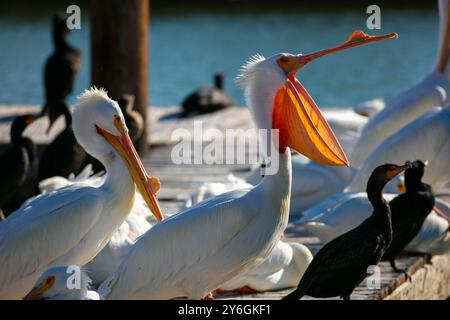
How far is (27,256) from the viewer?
510cm

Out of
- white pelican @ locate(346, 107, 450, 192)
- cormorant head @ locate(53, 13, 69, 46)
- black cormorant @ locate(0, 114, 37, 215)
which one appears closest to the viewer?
white pelican @ locate(346, 107, 450, 192)

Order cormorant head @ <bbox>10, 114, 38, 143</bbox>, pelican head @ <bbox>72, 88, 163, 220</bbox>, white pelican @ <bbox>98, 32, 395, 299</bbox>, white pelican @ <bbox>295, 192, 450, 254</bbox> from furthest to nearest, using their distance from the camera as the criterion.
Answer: cormorant head @ <bbox>10, 114, 38, 143</bbox> < white pelican @ <bbox>295, 192, 450, 254</bbox> < pelican head @ <bbox>72, 88, 163, 220</bbox> < white pelican @ <bbox>98, 32, 395, 299</bbox>

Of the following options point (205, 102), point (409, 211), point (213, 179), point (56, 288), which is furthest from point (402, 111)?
point (205, 102)

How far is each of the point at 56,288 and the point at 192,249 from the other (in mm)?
697

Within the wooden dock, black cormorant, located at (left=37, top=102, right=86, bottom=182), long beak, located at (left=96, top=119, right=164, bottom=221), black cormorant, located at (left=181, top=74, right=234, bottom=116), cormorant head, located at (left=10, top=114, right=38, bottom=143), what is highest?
long beak, located at (left=96, top=119, right=164, bottom=221)

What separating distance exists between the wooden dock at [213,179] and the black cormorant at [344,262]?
1.37 feet

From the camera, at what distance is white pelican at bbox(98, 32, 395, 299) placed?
478cm

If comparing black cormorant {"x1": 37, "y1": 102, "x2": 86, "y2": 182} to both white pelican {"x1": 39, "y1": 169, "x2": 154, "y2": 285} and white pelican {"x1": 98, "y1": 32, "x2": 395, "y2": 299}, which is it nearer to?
white pelican {"x1": 39, "y1": 169, "x2": 154, "y2": 285}

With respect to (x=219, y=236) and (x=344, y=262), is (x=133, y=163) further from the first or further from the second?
(x=344, y=262)

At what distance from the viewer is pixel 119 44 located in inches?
355

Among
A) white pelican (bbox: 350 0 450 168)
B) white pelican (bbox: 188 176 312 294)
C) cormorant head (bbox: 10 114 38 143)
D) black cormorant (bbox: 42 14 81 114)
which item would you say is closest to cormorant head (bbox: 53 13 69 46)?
black cormorant (bbox: 42 14 81 114)

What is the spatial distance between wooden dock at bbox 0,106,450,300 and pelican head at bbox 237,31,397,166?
2.83 ft

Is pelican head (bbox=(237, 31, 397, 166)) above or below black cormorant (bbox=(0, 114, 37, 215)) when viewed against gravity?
above

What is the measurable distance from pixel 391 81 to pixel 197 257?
610 inches
